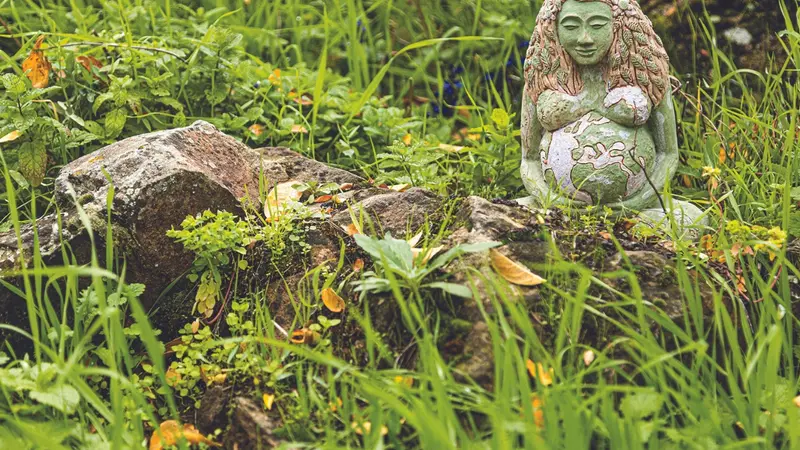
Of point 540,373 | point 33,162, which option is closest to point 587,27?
point 540,373

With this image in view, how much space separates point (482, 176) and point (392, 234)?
0.81m

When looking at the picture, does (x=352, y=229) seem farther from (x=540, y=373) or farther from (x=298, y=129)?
(x=298, y=129)

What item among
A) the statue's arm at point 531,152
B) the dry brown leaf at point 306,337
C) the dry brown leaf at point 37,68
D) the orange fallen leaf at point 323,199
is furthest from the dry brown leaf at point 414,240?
the dry brown leaf at point 37,68

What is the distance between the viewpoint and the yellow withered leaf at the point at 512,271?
8.20 ft

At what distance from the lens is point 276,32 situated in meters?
4.57

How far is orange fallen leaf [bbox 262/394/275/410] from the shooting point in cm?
238

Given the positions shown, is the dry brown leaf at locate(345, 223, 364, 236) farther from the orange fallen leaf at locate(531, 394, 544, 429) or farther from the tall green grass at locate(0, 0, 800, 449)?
the orange fallen leaf at locate(531, 394, 544, 429)

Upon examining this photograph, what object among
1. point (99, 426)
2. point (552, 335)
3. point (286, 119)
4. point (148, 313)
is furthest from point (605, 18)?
point (99, 426)

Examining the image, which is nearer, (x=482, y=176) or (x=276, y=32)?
(x=482, y=176)

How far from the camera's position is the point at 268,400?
93.9 inches

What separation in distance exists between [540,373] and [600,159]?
0.99 metres

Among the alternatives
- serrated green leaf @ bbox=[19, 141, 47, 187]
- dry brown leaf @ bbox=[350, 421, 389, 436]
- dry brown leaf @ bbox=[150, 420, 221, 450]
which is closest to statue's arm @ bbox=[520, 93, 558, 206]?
dry brown leaf @ bbox=[350, 421, 389, 436]

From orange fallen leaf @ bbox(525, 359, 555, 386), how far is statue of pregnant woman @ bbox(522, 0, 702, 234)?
29.6 inches

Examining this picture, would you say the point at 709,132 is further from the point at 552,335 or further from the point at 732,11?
the point at 552,335
